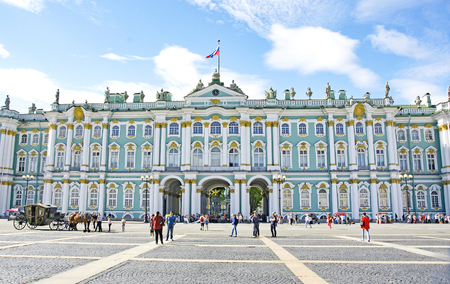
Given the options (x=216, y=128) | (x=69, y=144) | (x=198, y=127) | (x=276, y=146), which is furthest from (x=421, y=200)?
(x=69, y=144)

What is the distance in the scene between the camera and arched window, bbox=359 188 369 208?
52031 mm

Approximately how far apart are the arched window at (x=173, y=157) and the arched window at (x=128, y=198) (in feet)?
22.8

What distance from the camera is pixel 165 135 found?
54812mm

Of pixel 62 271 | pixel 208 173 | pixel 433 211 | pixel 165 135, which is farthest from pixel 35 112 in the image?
pixel 433 211

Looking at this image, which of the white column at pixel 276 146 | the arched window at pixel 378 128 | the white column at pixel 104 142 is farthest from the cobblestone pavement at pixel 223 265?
the arched window at pixel 378 128

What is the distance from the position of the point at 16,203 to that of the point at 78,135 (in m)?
14.6

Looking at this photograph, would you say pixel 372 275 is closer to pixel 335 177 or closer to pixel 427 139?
pixel 335 177

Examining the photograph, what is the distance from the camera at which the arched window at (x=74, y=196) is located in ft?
180

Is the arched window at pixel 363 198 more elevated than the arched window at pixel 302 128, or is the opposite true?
the arched window at pixel 302 128

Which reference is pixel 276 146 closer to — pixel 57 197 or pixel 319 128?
pixel 319 128

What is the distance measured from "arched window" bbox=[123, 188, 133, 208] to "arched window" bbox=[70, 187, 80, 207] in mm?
6872

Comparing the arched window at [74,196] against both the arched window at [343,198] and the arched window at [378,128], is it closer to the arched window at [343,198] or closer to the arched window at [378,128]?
the arched window at [343,198]

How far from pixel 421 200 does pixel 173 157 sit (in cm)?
3542

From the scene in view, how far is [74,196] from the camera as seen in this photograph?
181ft
